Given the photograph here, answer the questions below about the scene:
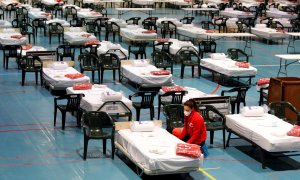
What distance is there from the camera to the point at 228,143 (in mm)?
16375

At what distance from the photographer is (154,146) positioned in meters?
13.9

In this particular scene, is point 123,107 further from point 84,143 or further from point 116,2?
point 116,2

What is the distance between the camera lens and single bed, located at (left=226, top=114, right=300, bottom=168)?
570 inches

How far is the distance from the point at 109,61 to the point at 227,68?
4045 millimetres

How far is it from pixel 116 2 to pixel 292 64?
70.3ft

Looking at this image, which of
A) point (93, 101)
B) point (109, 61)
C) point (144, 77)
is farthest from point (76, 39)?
point (93, 101)

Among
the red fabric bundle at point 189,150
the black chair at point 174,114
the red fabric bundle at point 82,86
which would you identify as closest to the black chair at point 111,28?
the red fabric bundle at point 82,86

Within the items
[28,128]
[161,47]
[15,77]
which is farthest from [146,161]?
[161,47]

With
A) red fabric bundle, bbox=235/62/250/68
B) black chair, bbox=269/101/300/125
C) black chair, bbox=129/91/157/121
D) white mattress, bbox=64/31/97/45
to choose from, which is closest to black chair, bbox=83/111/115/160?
black chair, bbox=129/91/157/121

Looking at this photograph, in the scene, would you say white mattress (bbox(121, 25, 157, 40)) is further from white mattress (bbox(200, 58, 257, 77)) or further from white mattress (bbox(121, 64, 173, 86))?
white mattress (bbox(121, 64, 173, 86))

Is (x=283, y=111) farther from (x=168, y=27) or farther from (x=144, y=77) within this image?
(x=168, y=27)

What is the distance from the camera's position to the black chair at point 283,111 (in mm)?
17078

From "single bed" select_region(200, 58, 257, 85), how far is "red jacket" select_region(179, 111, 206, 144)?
860cm

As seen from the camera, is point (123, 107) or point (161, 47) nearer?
point (123, 107)
